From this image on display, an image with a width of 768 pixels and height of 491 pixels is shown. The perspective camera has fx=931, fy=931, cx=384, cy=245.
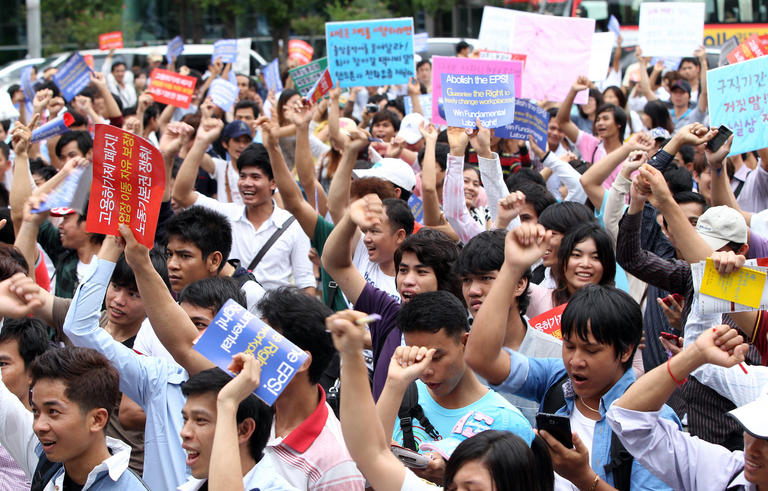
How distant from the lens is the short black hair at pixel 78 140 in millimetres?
7535

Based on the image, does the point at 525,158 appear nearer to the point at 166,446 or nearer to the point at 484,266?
the point at 484,266

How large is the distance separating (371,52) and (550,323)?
511 cm

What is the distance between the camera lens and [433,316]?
3387mm

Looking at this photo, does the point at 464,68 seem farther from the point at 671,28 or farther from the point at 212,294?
the point at 671,28

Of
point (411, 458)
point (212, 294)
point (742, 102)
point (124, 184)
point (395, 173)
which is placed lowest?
point (411, 458)

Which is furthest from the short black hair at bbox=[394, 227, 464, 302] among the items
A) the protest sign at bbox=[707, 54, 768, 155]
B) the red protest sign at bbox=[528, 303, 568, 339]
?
the protest sign at bbox=[707, 54, 768, 155]

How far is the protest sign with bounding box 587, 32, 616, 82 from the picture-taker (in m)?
11.8

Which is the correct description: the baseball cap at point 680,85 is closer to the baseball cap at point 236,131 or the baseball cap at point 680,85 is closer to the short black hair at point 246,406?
the baseball cap at point 236,131

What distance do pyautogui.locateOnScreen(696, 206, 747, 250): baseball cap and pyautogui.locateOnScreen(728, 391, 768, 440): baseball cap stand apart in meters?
1.45

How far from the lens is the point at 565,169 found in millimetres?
6801

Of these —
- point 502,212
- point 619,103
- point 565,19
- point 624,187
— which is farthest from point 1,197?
point 619,103

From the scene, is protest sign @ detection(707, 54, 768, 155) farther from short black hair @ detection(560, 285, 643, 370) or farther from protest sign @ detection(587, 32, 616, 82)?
protest sign @ detection(587, 32, 616, 82)

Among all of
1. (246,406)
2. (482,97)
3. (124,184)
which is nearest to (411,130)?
(482,97)

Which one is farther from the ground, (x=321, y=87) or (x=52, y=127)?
(x=321, y=87)
